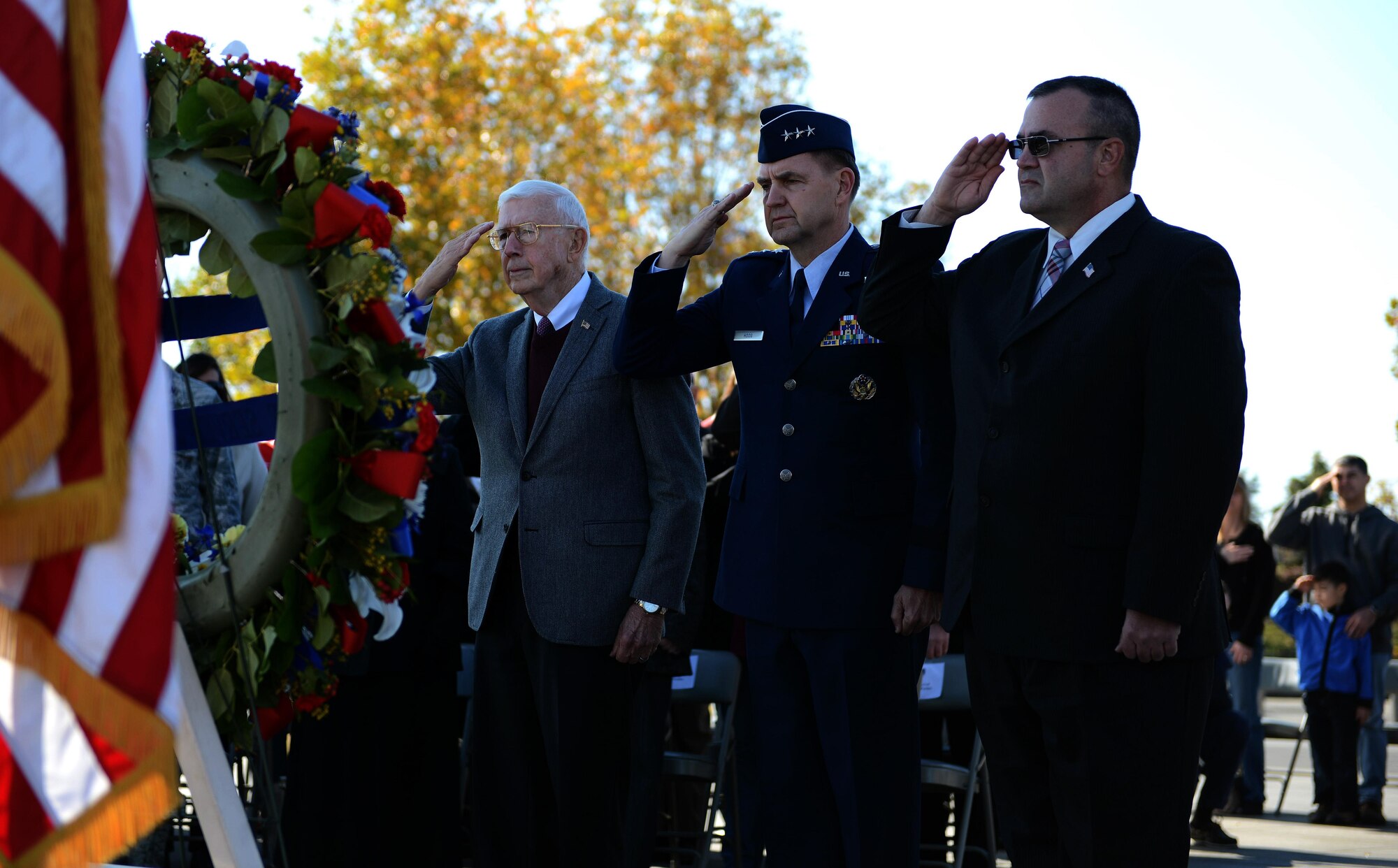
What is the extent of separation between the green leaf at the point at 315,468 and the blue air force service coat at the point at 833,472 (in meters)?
1.42

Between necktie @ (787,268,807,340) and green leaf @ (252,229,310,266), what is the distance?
1562 mm

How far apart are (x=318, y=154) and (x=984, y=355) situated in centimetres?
159

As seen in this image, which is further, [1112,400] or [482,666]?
[482,666]

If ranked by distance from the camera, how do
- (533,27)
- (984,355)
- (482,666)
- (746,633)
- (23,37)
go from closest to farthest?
(23,37) → (984,355) → (746,633) → (482,666) → (533,27)

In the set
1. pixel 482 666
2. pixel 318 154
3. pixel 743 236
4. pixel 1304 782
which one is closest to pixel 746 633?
pixel 482 666

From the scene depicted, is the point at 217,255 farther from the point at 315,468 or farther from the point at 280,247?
the point at 315,468

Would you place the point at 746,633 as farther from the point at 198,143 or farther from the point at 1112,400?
the point at 198,143

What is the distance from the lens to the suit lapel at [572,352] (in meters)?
4.47

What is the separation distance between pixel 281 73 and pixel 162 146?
318mm

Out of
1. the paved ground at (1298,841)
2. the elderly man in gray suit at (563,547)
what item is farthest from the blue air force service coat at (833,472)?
the paved ground at (1298,841)

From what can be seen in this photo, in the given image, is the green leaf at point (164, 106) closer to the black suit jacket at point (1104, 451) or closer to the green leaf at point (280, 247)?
the green leaf at point (280, 247)

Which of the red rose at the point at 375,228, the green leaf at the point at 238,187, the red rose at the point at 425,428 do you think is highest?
the green leaf at the point at 238,187

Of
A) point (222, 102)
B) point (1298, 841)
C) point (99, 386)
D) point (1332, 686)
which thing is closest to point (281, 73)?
point (222, 102)

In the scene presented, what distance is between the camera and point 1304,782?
1220cm
